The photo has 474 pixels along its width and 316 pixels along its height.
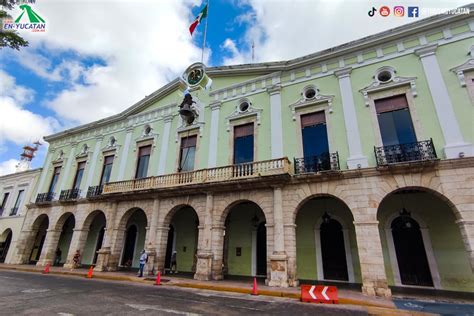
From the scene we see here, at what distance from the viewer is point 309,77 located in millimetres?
13898

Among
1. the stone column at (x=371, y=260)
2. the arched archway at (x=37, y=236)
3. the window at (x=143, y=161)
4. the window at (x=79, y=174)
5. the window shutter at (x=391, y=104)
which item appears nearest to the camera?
the stone column at (x=371, y=260)

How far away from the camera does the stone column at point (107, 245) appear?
1505cm

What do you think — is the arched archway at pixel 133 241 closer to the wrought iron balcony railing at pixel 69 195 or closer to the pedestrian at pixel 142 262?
the pedestrian at pixel 142 262

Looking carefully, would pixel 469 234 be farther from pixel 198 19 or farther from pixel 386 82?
pixel 198 19

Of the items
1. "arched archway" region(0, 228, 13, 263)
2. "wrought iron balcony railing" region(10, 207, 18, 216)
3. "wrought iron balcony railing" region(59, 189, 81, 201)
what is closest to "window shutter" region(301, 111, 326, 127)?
"wrought iron balcony railing" region(59, 189, 81, 201)

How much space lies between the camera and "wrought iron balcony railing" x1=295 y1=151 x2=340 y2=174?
37.7 feet

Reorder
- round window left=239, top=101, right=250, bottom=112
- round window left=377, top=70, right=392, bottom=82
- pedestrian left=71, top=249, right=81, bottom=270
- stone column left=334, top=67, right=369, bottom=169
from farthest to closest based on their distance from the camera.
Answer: pedestrian left=71, top=249, right=81, bottom=270 → round window left=239, top=101, right=250, bottom=112 → round window left=377, top=70, right=392, bottom=82 → stone column left=334, top=67, right=369, bottom=169

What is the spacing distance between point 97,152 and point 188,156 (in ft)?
30.8

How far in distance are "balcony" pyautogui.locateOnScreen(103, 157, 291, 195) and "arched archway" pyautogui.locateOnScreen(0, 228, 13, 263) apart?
13.8 meters

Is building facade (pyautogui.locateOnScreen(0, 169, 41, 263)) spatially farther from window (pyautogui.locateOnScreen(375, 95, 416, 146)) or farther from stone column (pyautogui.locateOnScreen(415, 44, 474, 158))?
stone column (pyautogui.locateOnScreen(415, 44, 474, 158))

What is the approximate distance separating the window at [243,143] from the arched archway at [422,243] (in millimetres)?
7210

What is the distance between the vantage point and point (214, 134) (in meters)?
15.5

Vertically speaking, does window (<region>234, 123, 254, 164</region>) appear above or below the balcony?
above

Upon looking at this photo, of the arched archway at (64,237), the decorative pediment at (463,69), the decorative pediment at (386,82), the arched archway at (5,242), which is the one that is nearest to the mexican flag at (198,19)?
the decorative pediment at (386,82)
